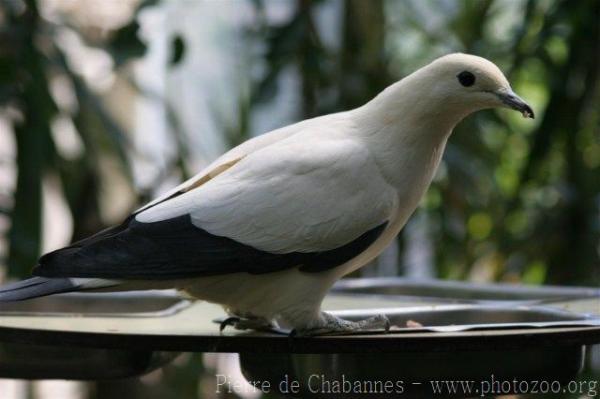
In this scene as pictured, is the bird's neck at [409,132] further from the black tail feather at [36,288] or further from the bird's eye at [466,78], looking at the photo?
the black tail feather at [36,288]

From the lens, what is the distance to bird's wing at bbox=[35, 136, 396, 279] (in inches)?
42.8

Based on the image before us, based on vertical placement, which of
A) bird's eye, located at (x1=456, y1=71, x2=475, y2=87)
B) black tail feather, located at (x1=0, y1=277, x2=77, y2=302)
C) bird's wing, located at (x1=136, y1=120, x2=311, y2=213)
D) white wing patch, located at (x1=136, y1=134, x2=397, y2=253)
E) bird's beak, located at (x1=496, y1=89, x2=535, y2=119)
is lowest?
black tail feather, located at (x1=0, y1=277, x2=77, y2=302)

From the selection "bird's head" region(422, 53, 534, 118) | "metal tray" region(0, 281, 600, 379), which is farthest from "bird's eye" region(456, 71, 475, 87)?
"metal tray" region(0, 281, 600, 379)

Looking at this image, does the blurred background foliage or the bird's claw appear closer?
the bird's claw

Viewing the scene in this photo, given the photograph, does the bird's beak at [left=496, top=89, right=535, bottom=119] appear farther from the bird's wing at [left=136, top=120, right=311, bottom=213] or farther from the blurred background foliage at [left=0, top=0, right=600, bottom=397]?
the blurred background foliage at [left=0, top=0, right=600, bottom=397]

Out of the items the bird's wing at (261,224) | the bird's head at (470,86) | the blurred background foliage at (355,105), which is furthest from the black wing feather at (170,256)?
the blurred background foliage at (355,105)

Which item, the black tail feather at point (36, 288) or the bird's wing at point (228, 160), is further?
the bird's wing at point (228, 160)

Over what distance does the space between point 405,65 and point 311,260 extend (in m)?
1.64

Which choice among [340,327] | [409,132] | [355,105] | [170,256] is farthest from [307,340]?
[355,105]

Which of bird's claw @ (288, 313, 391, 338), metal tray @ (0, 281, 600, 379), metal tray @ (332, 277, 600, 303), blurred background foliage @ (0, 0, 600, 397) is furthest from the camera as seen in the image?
blurred background foliage @ (0, 0, 600, 397)

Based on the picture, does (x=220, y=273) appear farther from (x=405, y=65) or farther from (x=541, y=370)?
(x=405, y=65)

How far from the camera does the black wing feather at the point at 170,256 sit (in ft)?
3.52

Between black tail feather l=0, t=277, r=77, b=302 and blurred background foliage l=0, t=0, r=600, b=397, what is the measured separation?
2.61 ft

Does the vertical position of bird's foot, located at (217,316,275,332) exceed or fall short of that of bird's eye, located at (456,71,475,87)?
it falls short
